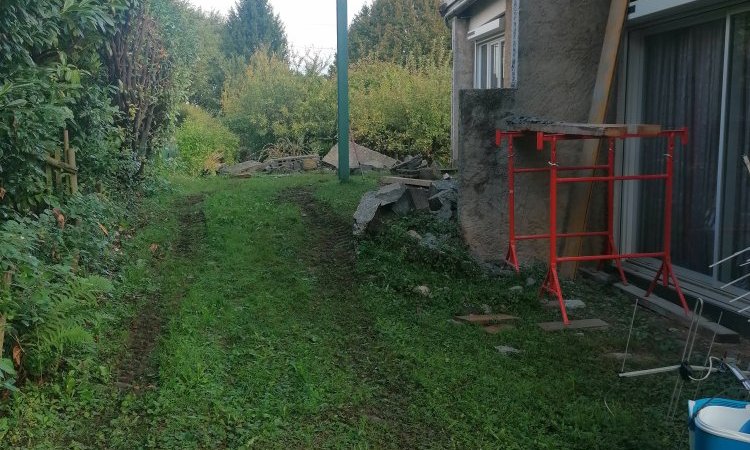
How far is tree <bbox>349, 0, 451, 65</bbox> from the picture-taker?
39.4m

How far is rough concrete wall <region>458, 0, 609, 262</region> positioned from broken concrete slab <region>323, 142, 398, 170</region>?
30.3 ft

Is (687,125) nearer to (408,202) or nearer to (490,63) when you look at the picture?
(408,202)

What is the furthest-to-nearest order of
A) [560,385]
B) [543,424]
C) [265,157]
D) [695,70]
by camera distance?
[265,157], [695,70], [560,385], [543,424]

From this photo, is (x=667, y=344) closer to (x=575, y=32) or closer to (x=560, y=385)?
(x=560, y=385)

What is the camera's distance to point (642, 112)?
779 centimetres

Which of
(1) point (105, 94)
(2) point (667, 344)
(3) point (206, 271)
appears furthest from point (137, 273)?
(2) point (667, 344)

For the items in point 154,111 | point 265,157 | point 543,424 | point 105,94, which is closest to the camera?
point 543,424

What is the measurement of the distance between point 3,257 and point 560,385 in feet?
11.7

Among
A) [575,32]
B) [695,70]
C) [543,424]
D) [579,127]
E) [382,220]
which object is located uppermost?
[575,32]

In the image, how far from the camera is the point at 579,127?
6.12 m

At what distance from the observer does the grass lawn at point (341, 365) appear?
438 cm

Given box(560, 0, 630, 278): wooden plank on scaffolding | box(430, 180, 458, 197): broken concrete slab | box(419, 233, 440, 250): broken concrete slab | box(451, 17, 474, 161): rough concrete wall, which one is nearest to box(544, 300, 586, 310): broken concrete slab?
box(560, 0, 630, 278): wooden plank on scaffolding

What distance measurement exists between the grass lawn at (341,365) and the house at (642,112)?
701 millimetres

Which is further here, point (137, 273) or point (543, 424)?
point (137, 273)
